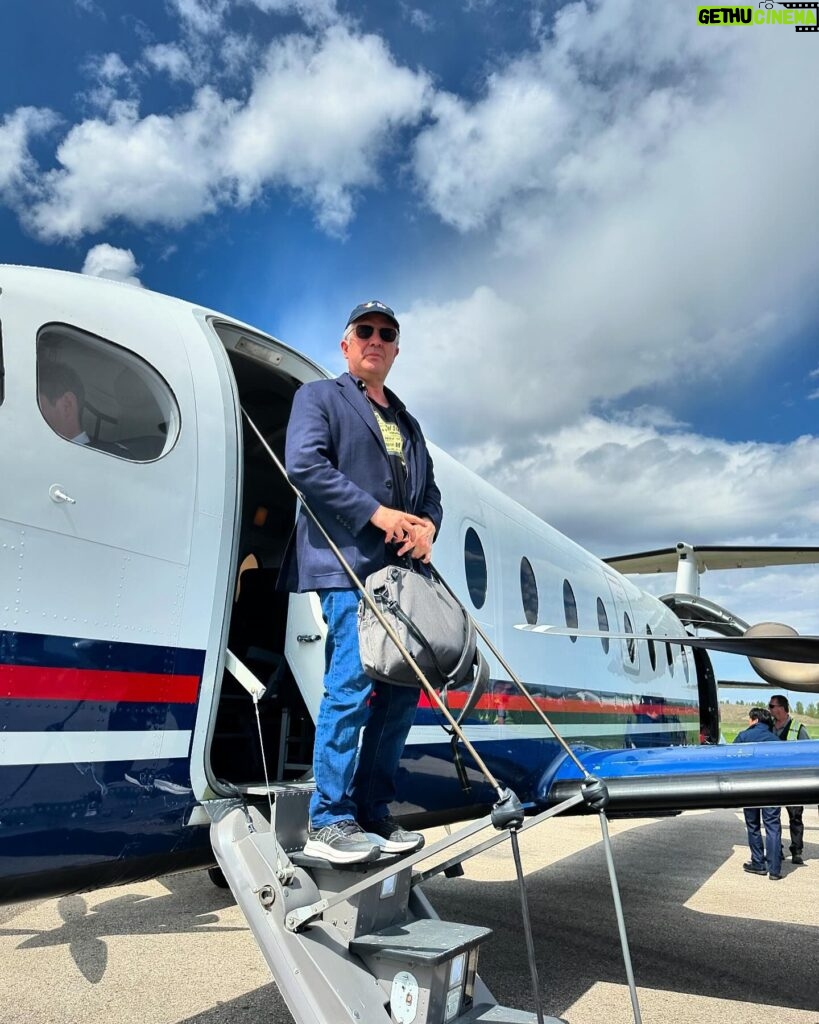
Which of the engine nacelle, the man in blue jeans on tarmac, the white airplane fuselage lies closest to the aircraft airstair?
the man in blue jeans on tarmac

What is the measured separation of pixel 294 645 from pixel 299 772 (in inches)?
33.8

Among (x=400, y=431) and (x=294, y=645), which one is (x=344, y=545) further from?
(x=294, y=645)

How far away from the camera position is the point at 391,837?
10.1 ft

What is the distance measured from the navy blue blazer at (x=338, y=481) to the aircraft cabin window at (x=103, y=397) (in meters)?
0.62

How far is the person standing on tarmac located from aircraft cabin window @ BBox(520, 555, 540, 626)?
5591 mm

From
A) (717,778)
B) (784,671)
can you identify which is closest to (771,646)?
(717,778)

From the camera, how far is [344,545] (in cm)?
322

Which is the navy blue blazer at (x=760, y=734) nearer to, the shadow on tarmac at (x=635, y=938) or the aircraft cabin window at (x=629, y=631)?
the shadow on tarmac at (x=635, y=938)

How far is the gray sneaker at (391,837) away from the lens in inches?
117

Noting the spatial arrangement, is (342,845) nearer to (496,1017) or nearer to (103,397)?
(496,1017)

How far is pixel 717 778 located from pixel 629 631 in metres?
4.39

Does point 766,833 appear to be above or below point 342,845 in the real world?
below

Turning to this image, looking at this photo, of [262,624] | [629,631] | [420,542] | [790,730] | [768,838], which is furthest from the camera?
[790,730]

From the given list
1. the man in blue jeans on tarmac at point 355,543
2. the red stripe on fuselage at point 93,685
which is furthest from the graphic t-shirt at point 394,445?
the red stripe on fuselage at point 93,685
